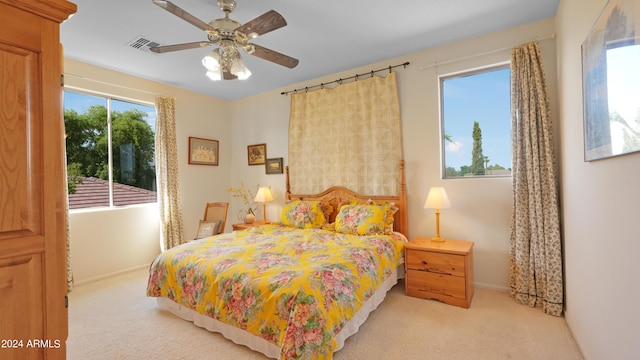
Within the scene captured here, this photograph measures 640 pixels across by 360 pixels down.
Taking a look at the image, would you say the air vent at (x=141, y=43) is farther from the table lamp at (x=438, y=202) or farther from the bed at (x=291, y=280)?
the table lamp at (x=438, y=202)

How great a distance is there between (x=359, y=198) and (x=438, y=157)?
1.12 metres

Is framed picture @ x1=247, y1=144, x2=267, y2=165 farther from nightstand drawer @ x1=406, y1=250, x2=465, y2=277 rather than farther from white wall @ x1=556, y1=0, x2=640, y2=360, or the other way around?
white wall @ x1=556, y1=0, x2=640, y2=360

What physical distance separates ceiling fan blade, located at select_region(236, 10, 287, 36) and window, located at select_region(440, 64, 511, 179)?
88.6 inches

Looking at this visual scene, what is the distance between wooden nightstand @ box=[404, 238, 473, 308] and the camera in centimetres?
261

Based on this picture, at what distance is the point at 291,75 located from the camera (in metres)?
4.04

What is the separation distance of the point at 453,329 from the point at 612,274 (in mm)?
1211

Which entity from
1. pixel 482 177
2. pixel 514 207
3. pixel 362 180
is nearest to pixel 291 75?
pixel 362 180

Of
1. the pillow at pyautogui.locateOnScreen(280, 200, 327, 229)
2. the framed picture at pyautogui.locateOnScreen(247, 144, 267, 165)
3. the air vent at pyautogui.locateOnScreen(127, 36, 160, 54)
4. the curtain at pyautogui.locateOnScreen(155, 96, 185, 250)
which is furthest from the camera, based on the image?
the framed picture at pyautogui.locateOnScreen(247, 144, 267, 165)

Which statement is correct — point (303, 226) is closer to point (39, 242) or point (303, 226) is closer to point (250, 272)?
point (250, 272)

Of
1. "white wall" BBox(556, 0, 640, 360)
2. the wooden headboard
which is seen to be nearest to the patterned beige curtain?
the wooden headboard

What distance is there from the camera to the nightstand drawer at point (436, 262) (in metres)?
2.62

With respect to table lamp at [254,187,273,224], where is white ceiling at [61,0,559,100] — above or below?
above

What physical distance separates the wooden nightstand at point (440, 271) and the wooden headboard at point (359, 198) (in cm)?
47

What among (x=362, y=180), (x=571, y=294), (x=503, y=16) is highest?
(x=503, y=16)
